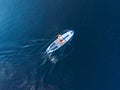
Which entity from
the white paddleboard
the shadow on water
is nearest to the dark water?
the shadow on water

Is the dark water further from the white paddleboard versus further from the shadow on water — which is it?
the white paddleboard

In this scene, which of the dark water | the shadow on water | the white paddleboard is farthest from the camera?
the white paddleboard

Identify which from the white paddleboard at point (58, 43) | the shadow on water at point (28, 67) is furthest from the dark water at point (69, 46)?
the white paddleboard at point (58, 43)

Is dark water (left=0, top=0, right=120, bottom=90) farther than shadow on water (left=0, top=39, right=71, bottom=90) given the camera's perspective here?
No

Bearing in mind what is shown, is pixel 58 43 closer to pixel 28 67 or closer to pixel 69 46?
pixel 69 46

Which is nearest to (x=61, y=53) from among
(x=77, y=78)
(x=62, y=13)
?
(x=77, y=78)

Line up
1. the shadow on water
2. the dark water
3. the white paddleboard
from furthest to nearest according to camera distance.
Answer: the white paddleboard → the shadow on water → the dark water

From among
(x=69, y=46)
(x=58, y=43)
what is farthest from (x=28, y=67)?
(x=69, y=46)

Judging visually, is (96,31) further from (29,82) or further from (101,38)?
(29,82)

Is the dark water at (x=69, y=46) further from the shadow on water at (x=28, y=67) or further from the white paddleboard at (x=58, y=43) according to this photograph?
the white paddleboard at (x=58, y=43)
